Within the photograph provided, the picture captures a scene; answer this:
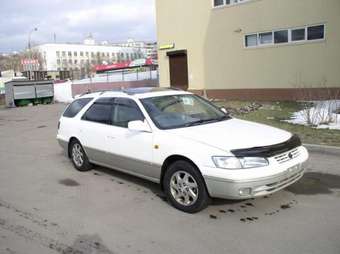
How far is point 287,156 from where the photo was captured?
5109 millimetres

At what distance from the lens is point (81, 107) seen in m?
7.84

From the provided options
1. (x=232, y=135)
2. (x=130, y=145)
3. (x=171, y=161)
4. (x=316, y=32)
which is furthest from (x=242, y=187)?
(x=316, y=32)

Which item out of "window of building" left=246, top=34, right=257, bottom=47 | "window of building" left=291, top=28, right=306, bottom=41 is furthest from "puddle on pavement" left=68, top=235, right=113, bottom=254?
"window of building" left=246, top=34, right=257, bottom=47

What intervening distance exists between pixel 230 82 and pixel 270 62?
8.64ft

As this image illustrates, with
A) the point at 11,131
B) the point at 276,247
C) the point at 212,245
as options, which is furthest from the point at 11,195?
the point at 11,131

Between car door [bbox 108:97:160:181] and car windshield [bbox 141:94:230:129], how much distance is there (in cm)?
23

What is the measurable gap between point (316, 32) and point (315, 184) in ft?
42.4

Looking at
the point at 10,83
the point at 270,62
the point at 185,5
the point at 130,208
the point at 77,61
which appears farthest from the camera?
the point at 77,61

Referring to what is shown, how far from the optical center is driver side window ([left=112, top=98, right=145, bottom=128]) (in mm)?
6261

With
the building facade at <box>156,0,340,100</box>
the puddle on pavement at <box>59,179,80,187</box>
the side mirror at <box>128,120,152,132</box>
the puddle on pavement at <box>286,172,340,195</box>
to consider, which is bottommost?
the puddle on pavement at <box>59,179,80,187</box>

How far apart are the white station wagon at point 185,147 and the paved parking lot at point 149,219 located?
341 mm

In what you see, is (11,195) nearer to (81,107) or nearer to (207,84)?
(81,107)

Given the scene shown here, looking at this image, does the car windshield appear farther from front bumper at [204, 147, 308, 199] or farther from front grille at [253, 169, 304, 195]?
front grille at [253, 169, 304, 195]

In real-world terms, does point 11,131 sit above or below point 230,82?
below
